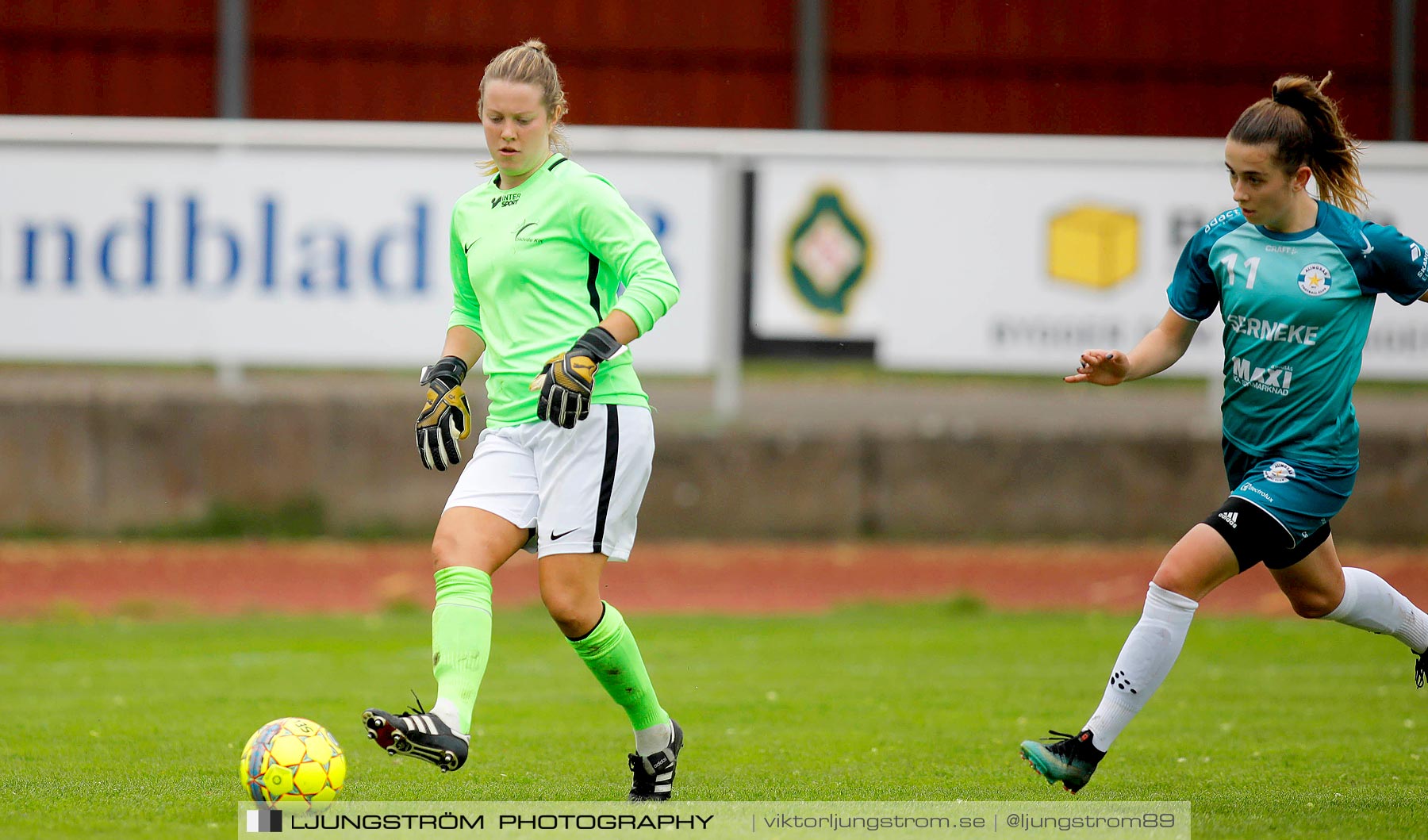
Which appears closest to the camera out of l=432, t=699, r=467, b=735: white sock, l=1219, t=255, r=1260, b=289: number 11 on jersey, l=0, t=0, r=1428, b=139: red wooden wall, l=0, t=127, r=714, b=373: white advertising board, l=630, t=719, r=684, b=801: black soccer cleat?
l=432, t=699, r=467, b=735: white sock

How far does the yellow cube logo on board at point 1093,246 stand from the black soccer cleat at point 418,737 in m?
10.7

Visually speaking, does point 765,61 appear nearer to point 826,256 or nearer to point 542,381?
point 826,256

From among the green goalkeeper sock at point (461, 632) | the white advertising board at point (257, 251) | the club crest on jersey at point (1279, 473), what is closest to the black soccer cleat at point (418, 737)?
the green goalkeeper sock at point (461, 632)

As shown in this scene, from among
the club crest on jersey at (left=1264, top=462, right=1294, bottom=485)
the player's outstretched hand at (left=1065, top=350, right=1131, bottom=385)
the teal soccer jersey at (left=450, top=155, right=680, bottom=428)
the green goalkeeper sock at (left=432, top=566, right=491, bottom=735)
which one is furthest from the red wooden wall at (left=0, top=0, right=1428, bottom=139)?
the green goalkeeper sock at (left=432, top=566, right=491, bottom=735)

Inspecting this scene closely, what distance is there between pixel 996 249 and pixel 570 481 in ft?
33.2

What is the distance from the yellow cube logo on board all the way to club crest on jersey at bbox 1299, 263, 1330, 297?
30.7 feet

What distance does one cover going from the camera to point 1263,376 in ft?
17.4

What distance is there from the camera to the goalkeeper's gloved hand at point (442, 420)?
209 inches

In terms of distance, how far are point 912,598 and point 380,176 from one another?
5.74 metres

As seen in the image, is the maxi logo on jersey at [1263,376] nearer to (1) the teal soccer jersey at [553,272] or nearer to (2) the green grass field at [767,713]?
(2) the green grass field at [767,713]

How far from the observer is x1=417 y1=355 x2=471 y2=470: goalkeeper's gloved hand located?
17.4 ft

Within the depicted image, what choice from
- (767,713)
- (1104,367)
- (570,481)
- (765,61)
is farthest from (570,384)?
(765,61)

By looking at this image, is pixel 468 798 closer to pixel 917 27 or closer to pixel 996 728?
pixel 996 728

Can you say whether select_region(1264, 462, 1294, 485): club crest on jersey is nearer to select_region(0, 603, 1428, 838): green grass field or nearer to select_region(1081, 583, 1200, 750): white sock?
select_region(1081, 583, 1200, 750): white sock
